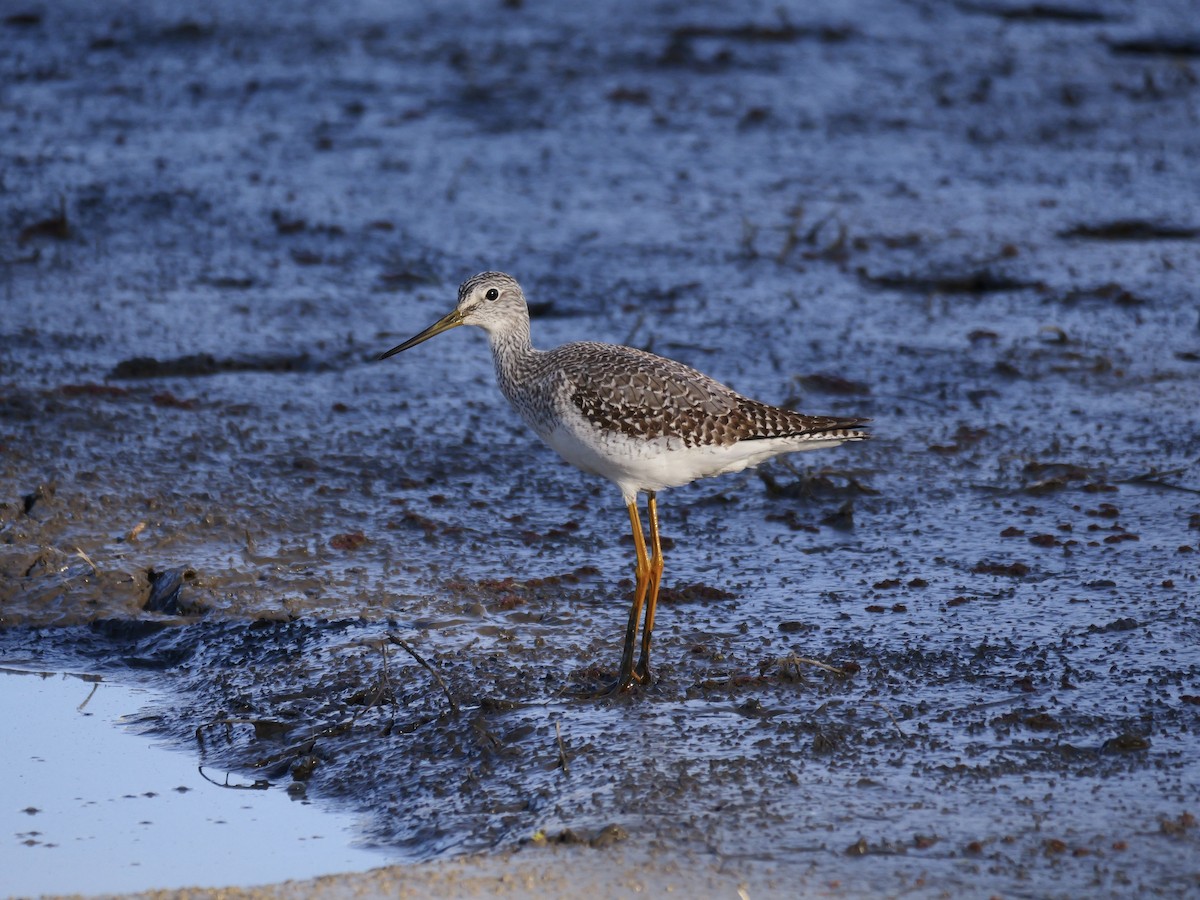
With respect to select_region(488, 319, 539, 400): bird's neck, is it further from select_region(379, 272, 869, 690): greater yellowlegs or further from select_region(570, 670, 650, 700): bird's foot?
select_region(570, 670, 650, 700): bird's foot

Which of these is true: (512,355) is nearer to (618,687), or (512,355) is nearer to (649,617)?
(649,617)

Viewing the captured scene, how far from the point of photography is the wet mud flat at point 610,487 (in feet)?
18.4

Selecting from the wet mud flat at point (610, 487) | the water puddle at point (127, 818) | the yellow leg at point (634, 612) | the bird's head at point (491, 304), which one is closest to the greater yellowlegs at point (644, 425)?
the yellow leg at point (634, 612)

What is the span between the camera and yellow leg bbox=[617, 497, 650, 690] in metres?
6.25

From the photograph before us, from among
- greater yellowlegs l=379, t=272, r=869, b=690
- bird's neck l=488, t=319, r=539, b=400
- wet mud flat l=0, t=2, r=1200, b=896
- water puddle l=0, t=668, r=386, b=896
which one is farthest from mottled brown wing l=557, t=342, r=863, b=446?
water puddle l=0, t=668, r=386, b=896

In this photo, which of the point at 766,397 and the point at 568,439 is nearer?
the point at 568,439

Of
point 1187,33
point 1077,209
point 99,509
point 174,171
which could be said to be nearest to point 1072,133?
point 1077,209

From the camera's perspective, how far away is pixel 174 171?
13.1 meters

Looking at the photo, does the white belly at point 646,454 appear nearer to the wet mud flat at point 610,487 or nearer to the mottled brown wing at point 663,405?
the mottled brown wing at point 663,405

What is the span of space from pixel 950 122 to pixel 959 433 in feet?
21.1

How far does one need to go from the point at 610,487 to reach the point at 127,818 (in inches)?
137

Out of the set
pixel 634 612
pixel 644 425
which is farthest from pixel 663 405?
pixel 634 612

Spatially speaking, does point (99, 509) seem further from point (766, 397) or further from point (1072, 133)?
point (1072, 133)

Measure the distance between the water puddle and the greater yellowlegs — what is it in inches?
57.5
